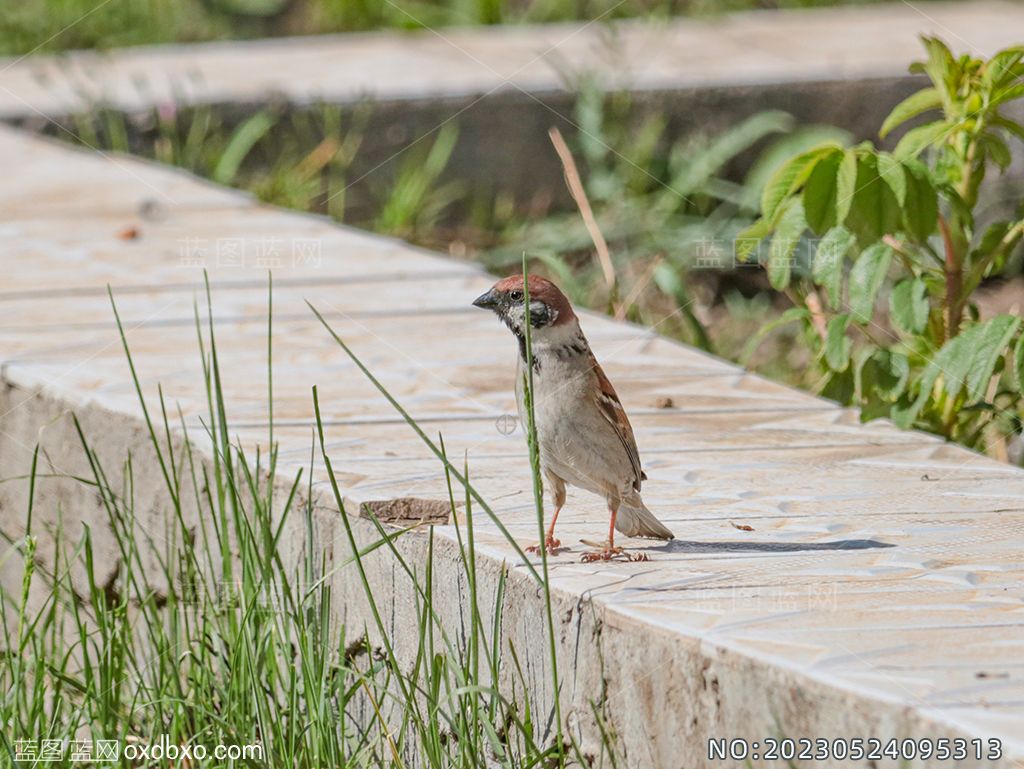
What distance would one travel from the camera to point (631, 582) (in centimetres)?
225

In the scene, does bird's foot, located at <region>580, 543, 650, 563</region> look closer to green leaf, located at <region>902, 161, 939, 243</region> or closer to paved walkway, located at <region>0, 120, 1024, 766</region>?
paved walkway, located at <region>0, 120, 1024, 766</region>

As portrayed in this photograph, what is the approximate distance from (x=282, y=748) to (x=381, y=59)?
5398 mm

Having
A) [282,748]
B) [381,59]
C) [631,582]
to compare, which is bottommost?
[282,748]

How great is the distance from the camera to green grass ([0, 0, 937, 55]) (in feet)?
27.0

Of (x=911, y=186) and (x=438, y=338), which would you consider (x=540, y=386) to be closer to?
(x=911, y=186)

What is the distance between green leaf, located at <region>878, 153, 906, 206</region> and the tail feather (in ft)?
2.93

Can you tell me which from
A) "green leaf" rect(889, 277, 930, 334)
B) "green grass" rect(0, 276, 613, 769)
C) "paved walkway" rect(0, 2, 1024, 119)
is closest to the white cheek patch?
"green grass" rect(0, 276, 613, 769)

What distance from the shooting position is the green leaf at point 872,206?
302cm

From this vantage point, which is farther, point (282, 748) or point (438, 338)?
point (438, 338)

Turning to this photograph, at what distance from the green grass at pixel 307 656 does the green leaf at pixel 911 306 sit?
37.9 inches

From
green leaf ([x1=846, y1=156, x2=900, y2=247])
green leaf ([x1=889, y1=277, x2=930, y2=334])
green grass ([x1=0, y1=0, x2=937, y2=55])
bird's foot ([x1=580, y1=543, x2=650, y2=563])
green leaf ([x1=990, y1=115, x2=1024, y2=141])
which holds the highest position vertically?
green grass ([x1=0, y1=0, x2=937, y2=55])

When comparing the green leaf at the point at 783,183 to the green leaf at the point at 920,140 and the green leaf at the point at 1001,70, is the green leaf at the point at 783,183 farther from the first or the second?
the green leaf at the point at 1001,70

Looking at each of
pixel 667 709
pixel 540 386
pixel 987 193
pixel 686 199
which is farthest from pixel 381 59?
pixel 667 709

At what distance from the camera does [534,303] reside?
7.65 feet
